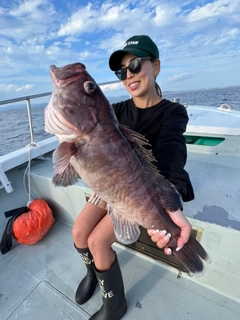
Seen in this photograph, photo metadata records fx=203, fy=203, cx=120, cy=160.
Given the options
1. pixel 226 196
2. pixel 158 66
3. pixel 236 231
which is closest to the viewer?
pixel 236 231

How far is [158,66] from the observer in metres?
2.17

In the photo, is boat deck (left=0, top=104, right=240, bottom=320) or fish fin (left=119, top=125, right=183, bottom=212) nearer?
fish fin (left=119, top=125, right=183, bottom=212)

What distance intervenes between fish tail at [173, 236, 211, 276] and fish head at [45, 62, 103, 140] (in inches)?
43.7

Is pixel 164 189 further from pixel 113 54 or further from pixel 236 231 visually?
pixel 113 54

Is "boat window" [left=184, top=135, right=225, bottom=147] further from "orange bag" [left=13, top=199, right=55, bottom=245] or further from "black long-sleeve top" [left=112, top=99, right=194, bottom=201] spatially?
"orange bag" [left=13, top=199, right=55, bottom=245]

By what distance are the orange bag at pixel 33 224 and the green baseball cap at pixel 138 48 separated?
250 cm

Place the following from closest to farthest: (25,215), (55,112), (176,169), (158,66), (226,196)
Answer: (55,112) → (176,169) → (158,66) → (226,196) → (25,215)

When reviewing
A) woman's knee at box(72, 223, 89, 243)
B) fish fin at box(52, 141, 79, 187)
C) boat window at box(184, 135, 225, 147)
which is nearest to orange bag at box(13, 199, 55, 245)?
woman's knee at box(72, 223, 89, 243)

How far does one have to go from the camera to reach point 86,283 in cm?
241

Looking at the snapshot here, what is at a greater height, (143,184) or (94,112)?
(94,112)

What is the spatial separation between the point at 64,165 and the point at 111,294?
145 cm

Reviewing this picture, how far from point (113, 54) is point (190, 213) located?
1843 millimetres

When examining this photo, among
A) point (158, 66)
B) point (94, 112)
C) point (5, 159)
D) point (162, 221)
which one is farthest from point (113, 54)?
point (5, 159)

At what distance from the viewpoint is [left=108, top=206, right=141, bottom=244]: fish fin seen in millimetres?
1616
